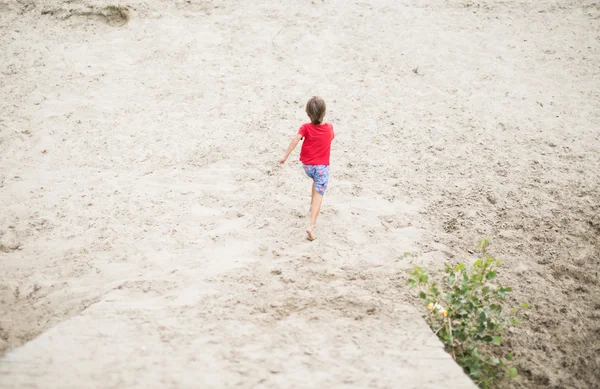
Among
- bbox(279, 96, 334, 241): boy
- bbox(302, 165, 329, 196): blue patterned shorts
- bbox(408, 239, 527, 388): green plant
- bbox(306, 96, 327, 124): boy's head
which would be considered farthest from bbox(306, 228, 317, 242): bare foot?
bbox(408, 239, 527, 388): green plant

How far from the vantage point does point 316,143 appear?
4.27m

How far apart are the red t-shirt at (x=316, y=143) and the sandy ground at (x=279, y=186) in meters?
0.73

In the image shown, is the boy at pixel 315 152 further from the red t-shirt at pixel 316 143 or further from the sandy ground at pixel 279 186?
the sandy ground at pixel 279 186

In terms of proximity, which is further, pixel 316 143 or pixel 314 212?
pixel 314 212

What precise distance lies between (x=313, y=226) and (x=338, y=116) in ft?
8.24

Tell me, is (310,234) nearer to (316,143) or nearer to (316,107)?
(316,143)

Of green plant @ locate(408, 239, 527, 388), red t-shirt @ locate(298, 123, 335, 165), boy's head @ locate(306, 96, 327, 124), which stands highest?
boy's head @ locate(306, 96, 327, 124)

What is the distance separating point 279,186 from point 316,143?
1097mm

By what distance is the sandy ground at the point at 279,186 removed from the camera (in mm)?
3105

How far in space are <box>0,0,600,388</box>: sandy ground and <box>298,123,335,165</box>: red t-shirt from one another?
2.38 feet

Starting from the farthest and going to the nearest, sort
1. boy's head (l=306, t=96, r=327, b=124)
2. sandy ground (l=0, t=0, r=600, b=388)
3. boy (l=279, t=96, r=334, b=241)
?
1. boy (l=279, t=96, r=334, b=241)
2. boy's head (l=306, t=96, r=327, b=124)
3. sandy ground (l=0, t=0, r=600, b=388)

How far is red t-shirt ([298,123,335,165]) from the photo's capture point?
425cm

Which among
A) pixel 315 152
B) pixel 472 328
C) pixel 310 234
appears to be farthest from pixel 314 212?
pixel 472 328

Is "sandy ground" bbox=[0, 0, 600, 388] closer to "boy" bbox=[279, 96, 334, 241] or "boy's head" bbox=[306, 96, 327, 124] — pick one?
"boy" bbox=[279, 96, 334, 241]
